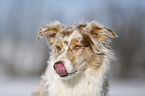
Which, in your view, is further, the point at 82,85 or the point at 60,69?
the point at 82,85

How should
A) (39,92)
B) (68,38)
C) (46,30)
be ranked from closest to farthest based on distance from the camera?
(68,38) → (46,30) → (39,92)

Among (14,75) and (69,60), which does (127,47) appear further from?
(69,60)

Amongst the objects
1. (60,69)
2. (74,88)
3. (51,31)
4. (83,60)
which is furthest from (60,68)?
(51,31)

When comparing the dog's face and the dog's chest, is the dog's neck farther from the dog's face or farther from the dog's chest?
Answer: the dog's face

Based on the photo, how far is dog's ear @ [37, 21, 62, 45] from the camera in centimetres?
436

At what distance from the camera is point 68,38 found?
395cm

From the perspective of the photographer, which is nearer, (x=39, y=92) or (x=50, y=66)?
(x=50, y=66)

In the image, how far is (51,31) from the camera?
4445 millimetres

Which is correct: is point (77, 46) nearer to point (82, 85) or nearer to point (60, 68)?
point (60, 68)

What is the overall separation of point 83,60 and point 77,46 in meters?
0.30

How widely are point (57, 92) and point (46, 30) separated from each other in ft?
4.42

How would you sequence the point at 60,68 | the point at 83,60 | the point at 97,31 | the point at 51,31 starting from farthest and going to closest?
the point at 51,31, the point at 97,31, the point at 83,60, the point at 60,68

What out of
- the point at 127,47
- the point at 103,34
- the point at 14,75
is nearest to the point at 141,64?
the point at 127,47

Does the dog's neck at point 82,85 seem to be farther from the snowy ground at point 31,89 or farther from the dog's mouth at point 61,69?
the snowy ground at point 31,89
